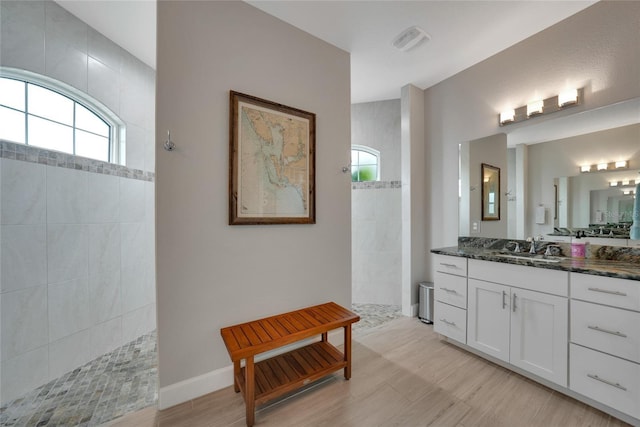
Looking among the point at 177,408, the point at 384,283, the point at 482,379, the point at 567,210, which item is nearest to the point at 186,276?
the point at 177,408

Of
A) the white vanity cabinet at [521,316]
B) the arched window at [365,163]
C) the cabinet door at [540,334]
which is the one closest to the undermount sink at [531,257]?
the white vanity cabinet at [521,316]

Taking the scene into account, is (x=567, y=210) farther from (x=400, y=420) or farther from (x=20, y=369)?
(x=20, y=369)

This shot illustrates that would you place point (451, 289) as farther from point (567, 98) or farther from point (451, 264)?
point (567, 98)

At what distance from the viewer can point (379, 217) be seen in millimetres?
3408

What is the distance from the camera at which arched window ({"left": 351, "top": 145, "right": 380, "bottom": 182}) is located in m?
3.55

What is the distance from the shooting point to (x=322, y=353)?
1910 mm

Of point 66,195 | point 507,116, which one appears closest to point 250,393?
point 66,195

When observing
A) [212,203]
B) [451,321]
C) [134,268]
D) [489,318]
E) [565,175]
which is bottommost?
[451,321]

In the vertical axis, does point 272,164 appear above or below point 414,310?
above

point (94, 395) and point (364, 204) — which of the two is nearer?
point (94, 395)

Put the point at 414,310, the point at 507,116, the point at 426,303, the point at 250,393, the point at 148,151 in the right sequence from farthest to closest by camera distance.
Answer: the point at 414,310 < the point at 426,303 < the point at 148,151 < the point at 507,116 < the point at 250,393

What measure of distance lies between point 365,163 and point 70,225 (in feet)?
10.6

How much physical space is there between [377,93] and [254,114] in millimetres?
2043

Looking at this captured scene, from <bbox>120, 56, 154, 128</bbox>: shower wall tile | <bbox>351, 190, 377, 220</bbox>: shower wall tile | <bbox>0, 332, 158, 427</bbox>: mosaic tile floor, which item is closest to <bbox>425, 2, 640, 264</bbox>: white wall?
<bbox>351, 190, 377, 220</bbox>: shower wall tile
